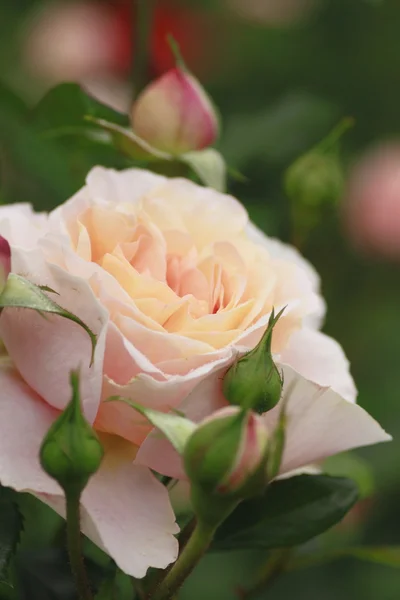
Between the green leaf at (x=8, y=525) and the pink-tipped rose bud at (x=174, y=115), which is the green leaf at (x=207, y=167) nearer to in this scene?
the pink-tipped rose bud at (x=174, y=115)

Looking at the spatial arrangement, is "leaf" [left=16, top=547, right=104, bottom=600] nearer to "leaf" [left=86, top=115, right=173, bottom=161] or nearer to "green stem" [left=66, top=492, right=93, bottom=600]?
"green stem" [left=66, top=492, right=93, bottom=600]

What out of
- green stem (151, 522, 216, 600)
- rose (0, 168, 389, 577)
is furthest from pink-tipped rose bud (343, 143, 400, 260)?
green stem (151, 522, 216, 600)

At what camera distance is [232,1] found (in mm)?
1490

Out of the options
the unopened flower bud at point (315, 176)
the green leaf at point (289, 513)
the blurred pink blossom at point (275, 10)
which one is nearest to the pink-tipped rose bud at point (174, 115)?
the unopened flower bud at point (315, 176)

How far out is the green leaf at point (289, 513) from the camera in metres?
0.46

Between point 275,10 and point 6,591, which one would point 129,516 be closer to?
point 6,591

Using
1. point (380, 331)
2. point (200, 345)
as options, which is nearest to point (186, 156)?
point (200, 345)

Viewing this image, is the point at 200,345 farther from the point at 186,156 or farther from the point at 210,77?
the point at 210,77

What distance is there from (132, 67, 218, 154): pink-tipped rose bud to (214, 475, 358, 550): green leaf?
0.21 meters

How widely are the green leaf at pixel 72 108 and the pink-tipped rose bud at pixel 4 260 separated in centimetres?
19

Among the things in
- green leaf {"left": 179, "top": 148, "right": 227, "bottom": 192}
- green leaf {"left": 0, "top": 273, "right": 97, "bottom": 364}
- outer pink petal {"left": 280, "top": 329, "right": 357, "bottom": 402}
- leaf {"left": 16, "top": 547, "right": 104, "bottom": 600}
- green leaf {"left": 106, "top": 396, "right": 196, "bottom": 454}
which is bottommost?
leaf {"left": 16, "top": 547, "right": 104, "bottom": 600}

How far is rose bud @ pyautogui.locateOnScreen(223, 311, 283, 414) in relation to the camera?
0.37 metres

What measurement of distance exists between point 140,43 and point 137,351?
39 centimetres

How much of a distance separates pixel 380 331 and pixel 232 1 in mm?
598
